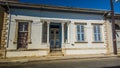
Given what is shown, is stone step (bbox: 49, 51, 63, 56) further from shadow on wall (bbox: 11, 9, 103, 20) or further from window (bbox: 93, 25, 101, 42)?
window (bbox: 93, 25, 101, 42)

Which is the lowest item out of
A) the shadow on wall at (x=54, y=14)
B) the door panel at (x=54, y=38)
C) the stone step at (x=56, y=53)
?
the stone step at (x=56, y=53)

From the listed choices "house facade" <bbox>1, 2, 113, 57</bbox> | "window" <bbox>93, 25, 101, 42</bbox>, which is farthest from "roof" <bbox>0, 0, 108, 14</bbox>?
"window" <bbox>93, 25, 101, 42</bbox>

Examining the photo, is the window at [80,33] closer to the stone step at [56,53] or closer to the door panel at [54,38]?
the door panel at [54,38]

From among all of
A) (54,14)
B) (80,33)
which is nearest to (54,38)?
(54,14)

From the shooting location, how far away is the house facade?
1407cm

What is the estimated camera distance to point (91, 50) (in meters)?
15.9

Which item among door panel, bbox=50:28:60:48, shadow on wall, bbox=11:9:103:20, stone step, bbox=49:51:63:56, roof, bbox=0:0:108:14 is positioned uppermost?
roof, bbox=0:0:108:14

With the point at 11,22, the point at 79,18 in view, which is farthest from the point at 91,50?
the point at 11,22

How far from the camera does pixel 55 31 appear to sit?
51.6 ft

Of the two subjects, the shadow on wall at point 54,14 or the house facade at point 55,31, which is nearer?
the house facade at point 55,31

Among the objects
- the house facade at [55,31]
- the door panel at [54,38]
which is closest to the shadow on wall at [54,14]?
the house facade at [55,31]

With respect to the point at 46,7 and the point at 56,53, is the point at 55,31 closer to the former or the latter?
the point at 56,53

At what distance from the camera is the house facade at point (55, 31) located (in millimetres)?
14070

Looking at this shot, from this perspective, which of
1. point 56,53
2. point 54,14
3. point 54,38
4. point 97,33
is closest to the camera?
point 56,53
